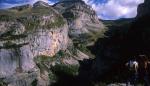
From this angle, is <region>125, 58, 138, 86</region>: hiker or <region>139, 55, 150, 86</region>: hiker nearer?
<region>139, 55, 150, 86</region>: hiker

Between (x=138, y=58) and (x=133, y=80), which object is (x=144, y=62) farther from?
(x=133, y=80)

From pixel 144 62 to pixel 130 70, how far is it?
1898 millimetres

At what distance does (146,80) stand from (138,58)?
2.71 m

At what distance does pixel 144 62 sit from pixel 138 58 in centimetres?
107

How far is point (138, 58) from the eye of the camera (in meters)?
42.3

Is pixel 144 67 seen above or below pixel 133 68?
above

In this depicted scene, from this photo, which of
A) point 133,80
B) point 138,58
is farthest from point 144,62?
point 133,80

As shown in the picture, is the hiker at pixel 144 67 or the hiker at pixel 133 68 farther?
the hiker at pixel 133 68

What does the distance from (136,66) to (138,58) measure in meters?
0.81

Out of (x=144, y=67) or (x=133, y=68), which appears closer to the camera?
(x=144, y=67)

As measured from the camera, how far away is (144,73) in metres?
42.4

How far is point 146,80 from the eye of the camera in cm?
4347

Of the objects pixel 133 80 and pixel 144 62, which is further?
pixel 133 80

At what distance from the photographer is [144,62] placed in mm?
41406
